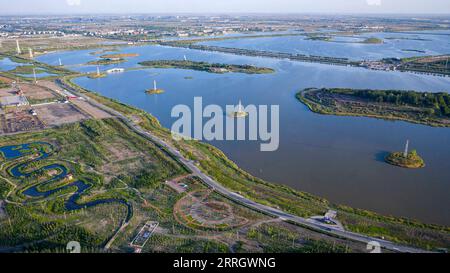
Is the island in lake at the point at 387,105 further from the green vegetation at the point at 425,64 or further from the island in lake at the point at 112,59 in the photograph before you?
the island in lake at the point at 112,59

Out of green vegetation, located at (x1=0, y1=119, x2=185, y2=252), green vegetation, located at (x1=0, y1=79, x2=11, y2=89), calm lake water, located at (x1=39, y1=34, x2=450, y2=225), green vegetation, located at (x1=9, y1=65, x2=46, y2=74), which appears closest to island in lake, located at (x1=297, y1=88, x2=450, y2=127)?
calm lake water, located at (x1=39, y1=34, x2=450, y2=225)

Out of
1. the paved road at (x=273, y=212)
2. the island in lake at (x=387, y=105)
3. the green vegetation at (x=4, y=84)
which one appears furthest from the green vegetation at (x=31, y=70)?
the island in lake at (x=387, y=105)

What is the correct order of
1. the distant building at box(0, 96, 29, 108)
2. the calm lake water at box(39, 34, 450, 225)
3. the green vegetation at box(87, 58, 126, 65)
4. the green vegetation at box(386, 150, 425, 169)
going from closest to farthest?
the calm lake water at box(39, 34, 450, 225)
the green vegetation at box(386, 150, 425, 169)
the distant building at box(0, 96, 29, 108)
the green vegetation at box(87, 58, 126, 65)

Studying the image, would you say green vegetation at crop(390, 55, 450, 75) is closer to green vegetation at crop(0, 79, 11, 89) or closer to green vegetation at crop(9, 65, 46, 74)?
green vegetation at crop(0, 79, 11, 89)

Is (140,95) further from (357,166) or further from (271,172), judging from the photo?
(357,166)


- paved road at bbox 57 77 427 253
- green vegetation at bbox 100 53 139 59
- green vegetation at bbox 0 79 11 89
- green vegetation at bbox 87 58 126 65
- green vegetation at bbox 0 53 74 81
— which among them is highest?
green vegetation at bbox 100 53 139 59

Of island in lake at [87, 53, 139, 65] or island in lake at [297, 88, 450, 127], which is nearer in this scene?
island in lake at [297, 88, 450, 127]

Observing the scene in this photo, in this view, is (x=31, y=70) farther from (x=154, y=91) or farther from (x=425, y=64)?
(x=425, y=64)
